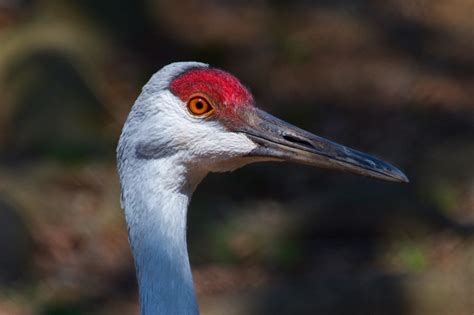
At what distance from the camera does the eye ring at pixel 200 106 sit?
5.01 metres

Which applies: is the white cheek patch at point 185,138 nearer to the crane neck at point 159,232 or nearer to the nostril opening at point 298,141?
the crane neck at point 159,232

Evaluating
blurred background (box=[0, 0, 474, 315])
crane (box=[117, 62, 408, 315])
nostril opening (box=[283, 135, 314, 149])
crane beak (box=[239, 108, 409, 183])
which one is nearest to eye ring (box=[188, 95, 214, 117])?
crane (box=[117, 62, 408, 315])

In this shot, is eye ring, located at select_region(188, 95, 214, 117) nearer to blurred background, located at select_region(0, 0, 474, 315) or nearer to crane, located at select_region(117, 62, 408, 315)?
crane, located at select_region(117, 62, 408, 315)

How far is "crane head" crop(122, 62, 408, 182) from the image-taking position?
16.3 feet

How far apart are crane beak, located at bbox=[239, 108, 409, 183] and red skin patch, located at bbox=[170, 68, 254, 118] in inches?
3.9

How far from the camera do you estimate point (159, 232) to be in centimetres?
489

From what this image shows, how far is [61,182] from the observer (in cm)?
1065

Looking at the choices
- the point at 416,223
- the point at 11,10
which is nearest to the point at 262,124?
the point at 416,223

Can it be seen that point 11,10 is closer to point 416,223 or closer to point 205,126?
point 416,223

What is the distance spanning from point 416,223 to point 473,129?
205cm

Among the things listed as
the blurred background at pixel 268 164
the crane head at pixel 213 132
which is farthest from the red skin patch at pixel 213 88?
the blurred background at pixel 268 164

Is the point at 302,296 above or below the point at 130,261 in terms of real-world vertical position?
below

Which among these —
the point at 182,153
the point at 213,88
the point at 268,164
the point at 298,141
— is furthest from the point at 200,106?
the point at 268,164

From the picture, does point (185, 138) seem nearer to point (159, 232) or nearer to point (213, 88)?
point (213, 88)
